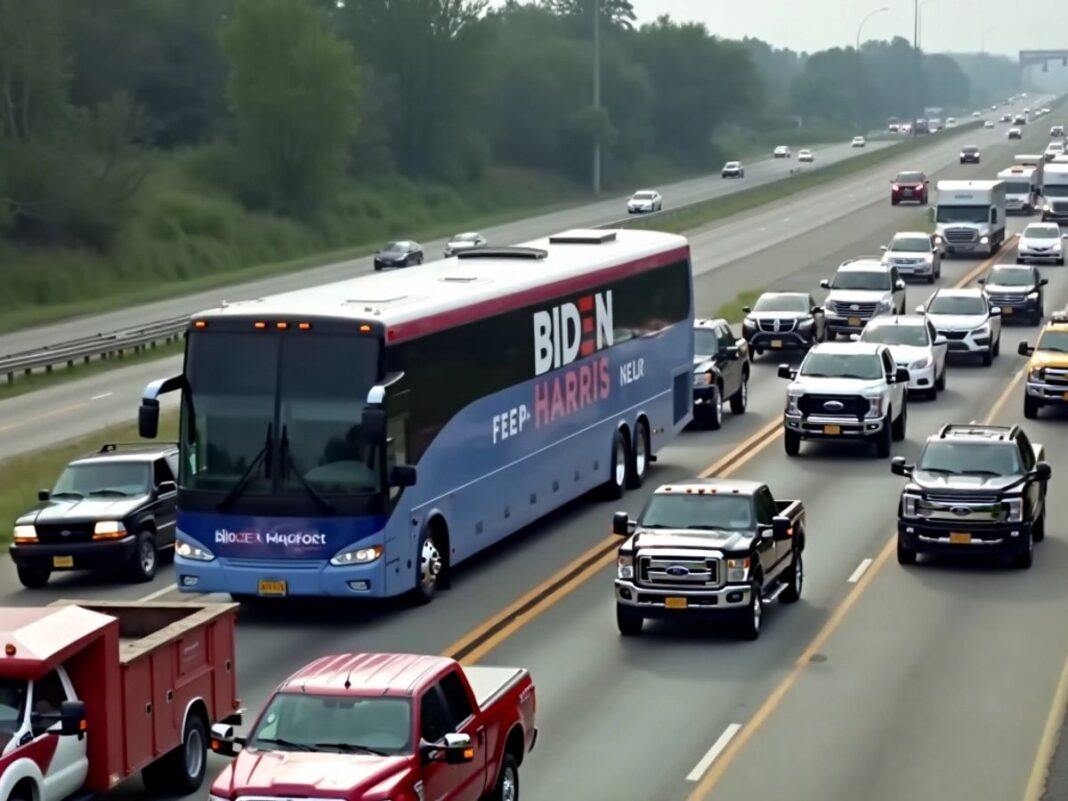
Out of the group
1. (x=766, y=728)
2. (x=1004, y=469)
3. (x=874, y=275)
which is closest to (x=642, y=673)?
(x=766, y=728)

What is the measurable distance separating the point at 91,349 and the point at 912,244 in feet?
91.8

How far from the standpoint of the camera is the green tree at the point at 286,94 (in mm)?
102625

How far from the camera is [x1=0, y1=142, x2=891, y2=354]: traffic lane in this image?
64.6m

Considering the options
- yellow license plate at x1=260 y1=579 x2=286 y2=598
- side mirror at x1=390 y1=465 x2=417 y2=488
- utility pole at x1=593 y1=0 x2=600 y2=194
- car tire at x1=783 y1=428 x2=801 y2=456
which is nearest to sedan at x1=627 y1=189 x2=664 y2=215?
utility pole at x1=593 y1=0 x2=600 y2=194

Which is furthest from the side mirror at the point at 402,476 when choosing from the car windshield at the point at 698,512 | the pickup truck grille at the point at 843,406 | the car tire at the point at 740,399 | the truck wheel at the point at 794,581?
the car tire at the point at 740,399

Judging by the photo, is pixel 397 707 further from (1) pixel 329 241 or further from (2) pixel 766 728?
(1) pixel 329 241

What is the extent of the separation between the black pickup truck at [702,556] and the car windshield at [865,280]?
31580 mm

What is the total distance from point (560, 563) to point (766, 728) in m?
8.74

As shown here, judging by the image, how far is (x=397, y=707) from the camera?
14.5 metres

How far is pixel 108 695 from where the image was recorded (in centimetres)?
1562

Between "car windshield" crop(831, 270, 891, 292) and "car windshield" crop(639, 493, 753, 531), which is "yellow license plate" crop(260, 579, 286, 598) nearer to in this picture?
"car windshield" crop(639, 493, 753, 531)

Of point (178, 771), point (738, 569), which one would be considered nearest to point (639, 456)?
point (738, 569)

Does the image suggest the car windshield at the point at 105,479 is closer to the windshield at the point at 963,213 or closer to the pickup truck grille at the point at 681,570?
the pickup truck grille at the point at 681,570

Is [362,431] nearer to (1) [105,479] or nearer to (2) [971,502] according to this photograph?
(1) [105,479]
